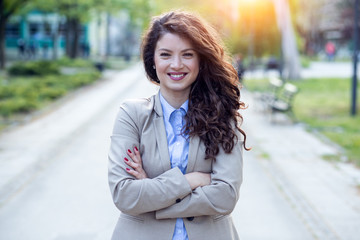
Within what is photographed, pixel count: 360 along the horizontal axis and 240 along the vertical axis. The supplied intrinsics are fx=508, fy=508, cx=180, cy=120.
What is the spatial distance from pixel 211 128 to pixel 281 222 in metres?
3.71

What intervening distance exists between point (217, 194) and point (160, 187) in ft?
0.95

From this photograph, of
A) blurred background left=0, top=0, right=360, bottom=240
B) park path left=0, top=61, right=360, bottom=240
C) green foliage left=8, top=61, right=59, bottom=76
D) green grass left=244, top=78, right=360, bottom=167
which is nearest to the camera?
park path left=0, top=61, right=360, bottom=240

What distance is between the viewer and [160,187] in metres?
2.36

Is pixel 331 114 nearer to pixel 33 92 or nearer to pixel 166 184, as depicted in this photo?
pixel 33 92

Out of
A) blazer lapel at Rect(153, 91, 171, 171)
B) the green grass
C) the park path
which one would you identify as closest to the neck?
blazer lapel at Rect(153, 91, 171, 171)

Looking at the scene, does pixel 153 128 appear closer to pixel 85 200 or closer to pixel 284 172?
pixel 85 200

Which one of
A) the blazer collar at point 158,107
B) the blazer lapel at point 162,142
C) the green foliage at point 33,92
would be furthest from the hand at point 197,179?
the green foliage at point 33,92

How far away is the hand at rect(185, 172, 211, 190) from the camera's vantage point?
7.91 feet

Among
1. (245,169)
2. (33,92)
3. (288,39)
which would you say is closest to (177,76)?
(245,169)

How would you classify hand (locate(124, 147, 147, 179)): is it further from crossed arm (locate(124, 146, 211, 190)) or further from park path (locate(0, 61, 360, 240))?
A: park path (locate(0, 61, 360, 240))

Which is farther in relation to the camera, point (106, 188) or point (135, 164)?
point (106, 188)

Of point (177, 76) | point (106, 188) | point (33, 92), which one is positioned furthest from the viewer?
point (33, 92)

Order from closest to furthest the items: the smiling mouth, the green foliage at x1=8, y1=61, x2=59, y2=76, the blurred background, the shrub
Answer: the smiling mouth
the blurred background
the shrub
the green foliage at x1=8, y1=61, x2=59, y2=76

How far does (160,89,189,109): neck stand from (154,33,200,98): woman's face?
32 millimetres
